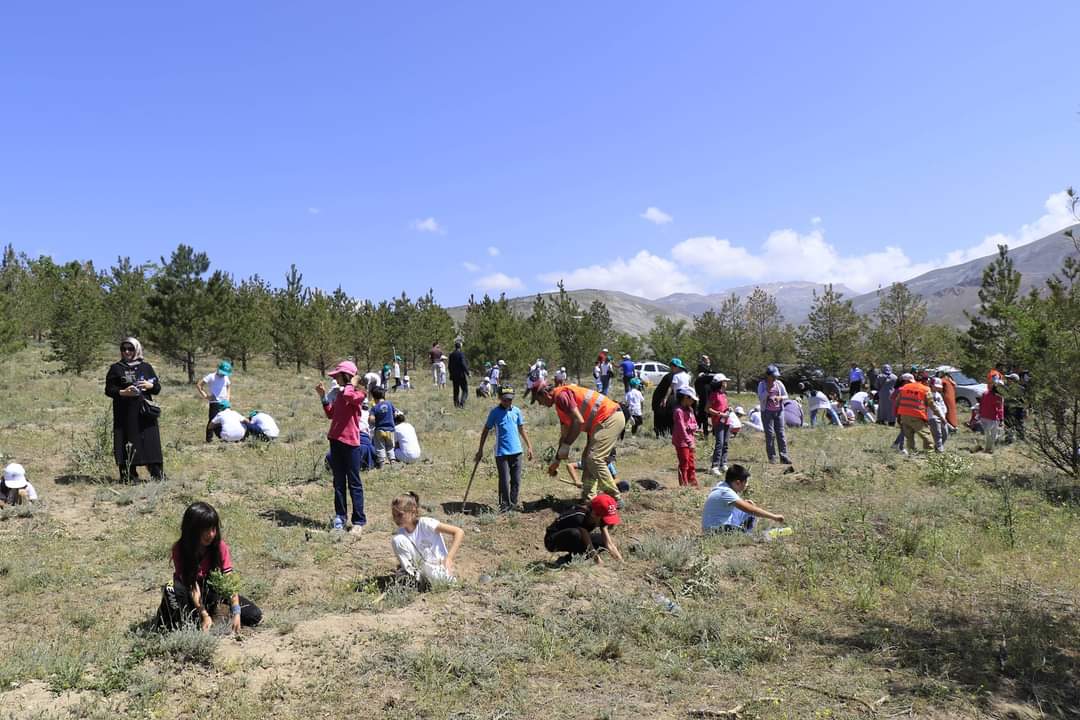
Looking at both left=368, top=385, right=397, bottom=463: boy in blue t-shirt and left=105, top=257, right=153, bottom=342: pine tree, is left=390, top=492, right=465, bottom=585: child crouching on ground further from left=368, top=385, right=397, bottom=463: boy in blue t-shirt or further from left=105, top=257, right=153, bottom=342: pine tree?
left=105, top=257, right=153, bottom=342: pine tree

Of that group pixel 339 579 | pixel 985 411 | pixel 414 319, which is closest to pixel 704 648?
pixel 339 579

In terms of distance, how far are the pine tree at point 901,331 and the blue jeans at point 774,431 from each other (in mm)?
26980

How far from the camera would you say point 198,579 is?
5.25 meters

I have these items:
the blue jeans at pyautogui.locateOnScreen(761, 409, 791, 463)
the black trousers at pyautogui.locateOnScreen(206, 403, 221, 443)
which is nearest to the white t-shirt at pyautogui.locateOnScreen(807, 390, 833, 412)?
the blue jeans at pyautogui.locateOnScreen(761, 409, 791, 463)

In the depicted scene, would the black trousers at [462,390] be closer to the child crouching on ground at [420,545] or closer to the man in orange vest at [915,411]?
the man in orange vest at [915,411]

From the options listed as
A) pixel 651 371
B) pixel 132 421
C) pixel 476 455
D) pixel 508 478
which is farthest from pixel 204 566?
pixel 651 371

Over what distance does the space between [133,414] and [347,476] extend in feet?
11.0

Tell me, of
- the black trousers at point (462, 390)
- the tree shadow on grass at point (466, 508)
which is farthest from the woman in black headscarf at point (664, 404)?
the black trousers at point (462, 390)

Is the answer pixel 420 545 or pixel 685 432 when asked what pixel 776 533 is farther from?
pixel 420 545

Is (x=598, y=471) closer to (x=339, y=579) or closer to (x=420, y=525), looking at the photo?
(x=420, y=525)

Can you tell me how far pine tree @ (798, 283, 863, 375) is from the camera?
3653 cm

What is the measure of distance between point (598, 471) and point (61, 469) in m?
8.07

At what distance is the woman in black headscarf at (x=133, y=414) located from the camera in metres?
8.99

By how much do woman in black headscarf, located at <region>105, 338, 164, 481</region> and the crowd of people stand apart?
2 centimetres
